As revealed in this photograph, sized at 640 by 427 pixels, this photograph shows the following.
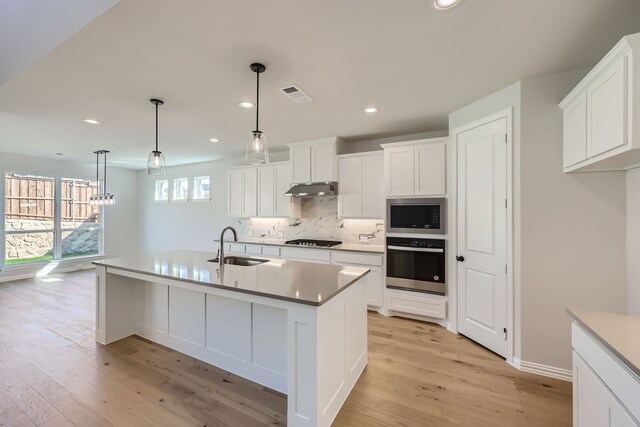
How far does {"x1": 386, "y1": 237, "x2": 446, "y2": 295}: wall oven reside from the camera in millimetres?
3271

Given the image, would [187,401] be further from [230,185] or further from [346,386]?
[230,185]

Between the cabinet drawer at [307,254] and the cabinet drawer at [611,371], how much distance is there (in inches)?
114

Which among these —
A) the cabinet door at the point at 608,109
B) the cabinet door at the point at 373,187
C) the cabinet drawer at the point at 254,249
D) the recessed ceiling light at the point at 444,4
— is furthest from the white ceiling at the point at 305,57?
the cabinet drawer at the point at 254,249

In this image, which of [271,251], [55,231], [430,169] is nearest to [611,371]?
[430,169]

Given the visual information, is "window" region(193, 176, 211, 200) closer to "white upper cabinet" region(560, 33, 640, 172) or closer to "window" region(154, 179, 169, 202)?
"window" region(154, 179, 169, 202)

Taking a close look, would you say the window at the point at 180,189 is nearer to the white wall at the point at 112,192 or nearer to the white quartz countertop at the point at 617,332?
the white wall at the point at 112,192

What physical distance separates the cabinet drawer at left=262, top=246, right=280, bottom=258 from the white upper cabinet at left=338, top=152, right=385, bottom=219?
3.95 ft

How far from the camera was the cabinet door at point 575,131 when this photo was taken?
188 cm

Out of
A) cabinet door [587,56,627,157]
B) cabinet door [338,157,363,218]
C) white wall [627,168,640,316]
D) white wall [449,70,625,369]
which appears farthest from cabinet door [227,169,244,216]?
white wall [627,168,640,316]

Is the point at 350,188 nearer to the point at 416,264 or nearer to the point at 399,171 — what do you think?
the point at 399,171

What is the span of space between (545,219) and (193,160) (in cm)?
619

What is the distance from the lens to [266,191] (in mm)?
4926

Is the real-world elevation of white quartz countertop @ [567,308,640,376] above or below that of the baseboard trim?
above

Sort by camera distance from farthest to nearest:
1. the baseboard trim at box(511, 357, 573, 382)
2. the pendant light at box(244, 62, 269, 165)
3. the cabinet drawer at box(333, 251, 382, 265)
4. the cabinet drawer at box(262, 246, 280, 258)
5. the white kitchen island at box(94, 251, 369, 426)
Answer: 1. the cabinet drawer at box(262, 246, 280, 258)
2. the cabinet drawer at box(333, 251, 382, 265)
3. the baseboard trim at box(511, 357, 573, 382)
4. the pendant light at box(244, 62, 269, 165)
5. the white kitchen island at box(94, 251, 369, 426)
